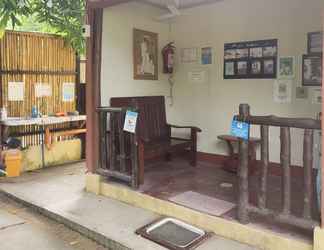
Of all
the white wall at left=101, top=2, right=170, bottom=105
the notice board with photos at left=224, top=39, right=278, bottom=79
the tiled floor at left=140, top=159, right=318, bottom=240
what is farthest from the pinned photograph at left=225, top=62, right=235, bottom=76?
the tiled floor at left=140, top=159, right=318, bottom=240

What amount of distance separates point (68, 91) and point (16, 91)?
0.91m

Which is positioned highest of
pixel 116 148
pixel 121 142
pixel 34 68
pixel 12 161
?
pixel 34 68

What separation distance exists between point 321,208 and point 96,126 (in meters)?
2.69

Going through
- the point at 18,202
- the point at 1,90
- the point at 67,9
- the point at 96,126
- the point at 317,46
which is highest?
the point at 67,9

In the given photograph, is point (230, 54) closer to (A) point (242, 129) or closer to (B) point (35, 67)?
(A) point (242, 129)

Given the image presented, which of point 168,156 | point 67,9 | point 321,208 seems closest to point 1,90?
point 67,9

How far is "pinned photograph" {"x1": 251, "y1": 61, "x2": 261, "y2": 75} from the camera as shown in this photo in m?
4.48

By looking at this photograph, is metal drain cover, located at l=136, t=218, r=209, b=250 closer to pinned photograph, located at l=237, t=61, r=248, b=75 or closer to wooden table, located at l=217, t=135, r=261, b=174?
wooden table, located at l=217, t=135, r=261, b=174

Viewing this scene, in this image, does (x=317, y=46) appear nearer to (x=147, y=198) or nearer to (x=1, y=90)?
(x=147, y=198)

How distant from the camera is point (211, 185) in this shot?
13.2 ft

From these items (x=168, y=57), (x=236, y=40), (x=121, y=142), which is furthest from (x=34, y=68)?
(x=236, y=40)

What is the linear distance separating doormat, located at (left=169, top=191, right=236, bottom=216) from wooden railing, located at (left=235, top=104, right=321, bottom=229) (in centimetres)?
33

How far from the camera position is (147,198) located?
11.7ft

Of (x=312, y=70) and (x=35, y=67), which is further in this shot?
(x=35, y=67)
